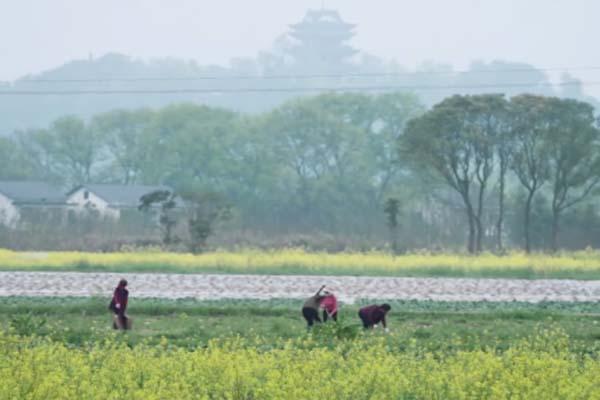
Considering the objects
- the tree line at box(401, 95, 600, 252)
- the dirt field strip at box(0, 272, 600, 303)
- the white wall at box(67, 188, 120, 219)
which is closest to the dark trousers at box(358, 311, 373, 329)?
the dirt field strip at box(0, 272, 600, 303)

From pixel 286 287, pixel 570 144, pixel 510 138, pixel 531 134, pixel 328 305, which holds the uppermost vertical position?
pixel 531 134

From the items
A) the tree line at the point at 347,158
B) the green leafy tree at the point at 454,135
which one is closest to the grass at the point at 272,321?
the green leafy tree at the point at 454,135

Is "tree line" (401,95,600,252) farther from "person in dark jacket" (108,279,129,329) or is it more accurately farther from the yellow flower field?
the yellow flower field

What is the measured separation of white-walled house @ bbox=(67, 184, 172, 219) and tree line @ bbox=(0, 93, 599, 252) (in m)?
2.77

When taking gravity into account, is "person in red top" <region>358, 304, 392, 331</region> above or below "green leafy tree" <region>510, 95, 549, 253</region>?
below

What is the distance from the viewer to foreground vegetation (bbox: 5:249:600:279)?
40844mm

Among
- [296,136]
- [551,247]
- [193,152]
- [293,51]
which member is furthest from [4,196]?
[293,51]

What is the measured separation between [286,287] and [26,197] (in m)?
45.9

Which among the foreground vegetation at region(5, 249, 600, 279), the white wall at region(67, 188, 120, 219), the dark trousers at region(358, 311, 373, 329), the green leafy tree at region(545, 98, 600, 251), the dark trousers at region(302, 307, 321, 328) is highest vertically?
the green leafy tree at region(545, 98, 600, 251)

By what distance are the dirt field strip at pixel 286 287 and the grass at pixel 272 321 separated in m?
2.82

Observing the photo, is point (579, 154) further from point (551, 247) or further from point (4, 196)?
point (4, 196)

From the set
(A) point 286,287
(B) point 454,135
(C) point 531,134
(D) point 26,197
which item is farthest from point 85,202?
(A) point 286,287

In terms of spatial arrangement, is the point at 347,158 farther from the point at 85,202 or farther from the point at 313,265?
the point at 313,265

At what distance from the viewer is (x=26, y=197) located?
76812mm
